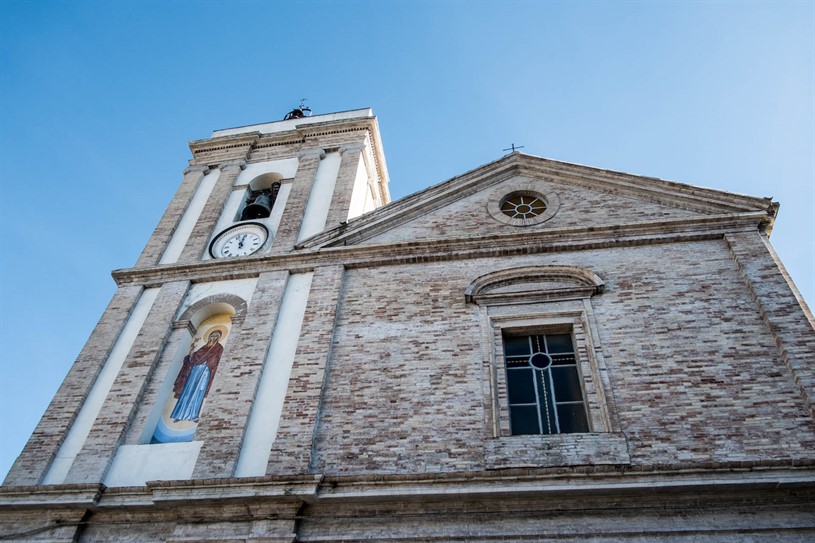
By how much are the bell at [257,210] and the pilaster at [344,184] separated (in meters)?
1.65

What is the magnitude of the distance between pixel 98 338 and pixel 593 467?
28.3ft

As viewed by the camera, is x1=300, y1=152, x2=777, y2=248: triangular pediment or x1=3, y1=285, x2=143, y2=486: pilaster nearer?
x1=3, y1=285, x2=143, y2=486: pilaster

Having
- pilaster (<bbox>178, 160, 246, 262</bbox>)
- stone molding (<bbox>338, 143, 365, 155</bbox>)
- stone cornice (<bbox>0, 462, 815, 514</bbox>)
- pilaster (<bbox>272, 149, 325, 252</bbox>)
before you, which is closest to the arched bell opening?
pilaster (<bbox>178, 160, 246, 262</bbox>)

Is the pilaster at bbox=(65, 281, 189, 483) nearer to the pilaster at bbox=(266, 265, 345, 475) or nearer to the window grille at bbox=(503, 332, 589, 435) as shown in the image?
the pilaster at bbox=(266, 265, 345, 475)

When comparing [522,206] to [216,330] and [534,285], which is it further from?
[216,330]

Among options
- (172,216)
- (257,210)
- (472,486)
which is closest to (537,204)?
(257,210)

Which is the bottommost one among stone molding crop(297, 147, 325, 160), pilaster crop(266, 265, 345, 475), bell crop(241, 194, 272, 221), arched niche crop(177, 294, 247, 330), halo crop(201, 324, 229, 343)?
pilaster crop(266, 265, 345, 475)

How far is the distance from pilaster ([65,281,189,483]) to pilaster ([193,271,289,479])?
4.15ft

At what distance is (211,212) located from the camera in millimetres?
15242

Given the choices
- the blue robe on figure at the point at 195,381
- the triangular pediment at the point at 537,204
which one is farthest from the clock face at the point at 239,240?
the blue robe on figure at the point at 195,381

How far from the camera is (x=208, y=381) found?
11.5m

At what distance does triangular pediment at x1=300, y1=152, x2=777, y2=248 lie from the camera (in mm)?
12328

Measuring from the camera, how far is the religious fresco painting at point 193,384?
10789mm

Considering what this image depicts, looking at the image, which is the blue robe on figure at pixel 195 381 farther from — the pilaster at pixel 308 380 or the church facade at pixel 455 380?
the pilaster at pixel 308 380
